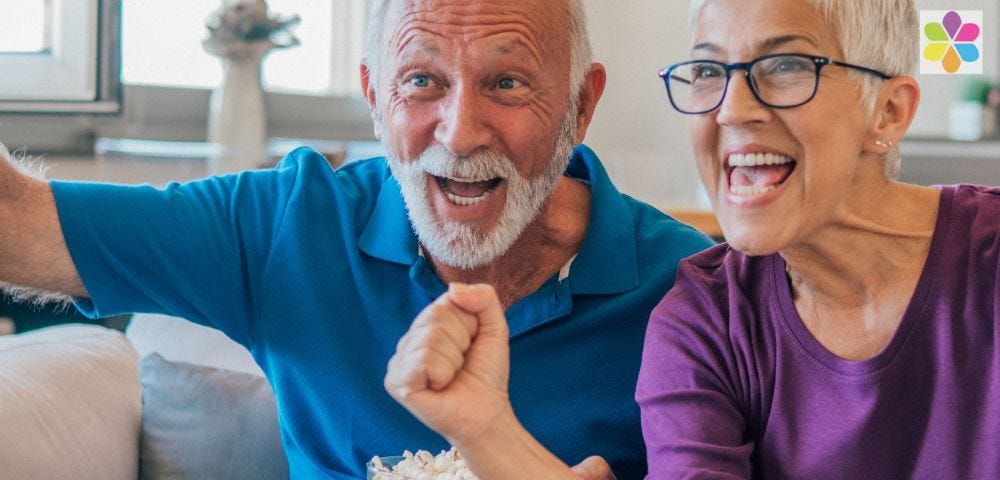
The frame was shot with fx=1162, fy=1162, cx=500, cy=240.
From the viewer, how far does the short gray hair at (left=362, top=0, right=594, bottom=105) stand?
1632 mm

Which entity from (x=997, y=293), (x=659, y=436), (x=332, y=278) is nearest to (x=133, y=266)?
(x=332, y=278)

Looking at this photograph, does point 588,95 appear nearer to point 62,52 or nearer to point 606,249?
point 606,249

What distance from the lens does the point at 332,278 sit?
1578mm

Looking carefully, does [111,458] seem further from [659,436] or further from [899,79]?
[899,79]

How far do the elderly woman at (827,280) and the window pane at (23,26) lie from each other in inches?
70.7

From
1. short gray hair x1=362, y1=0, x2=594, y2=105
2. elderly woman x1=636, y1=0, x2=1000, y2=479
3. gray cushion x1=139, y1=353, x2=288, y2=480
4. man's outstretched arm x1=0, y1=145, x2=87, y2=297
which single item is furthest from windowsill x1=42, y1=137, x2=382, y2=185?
elderly woman x1=636, y1=0, x2=1000, y2=479

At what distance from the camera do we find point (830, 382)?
1252 mm

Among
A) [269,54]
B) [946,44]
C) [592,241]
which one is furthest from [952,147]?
[592,241]

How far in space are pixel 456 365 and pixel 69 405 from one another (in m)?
0.91

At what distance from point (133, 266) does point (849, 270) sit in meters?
0.87

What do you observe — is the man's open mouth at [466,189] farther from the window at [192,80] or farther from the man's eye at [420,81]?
the window at [192,80]

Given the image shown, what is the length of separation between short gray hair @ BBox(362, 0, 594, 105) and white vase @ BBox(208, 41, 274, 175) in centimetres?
110

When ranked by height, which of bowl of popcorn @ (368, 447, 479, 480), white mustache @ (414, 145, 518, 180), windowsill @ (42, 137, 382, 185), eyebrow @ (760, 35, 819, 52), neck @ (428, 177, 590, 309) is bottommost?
bowl of popcorn @ (368, 447, 479, 480)

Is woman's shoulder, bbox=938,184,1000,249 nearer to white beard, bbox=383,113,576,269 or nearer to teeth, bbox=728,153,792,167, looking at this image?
teeth, bbox=728,153,792,167
